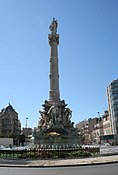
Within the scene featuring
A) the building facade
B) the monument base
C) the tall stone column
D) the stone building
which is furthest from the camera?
the stone building

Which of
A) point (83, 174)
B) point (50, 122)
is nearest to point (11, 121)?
point (50, 122)

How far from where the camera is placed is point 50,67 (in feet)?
178

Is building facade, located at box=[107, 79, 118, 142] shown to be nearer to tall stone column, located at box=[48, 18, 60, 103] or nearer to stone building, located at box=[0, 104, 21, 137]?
tall stone column, located at box=[48, 18, 60, 103]

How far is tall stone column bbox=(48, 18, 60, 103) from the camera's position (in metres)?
52.2

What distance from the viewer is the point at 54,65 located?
2136 inches

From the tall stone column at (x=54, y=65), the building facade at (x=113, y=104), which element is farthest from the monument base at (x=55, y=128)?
the building facade at (x=113, y=104)

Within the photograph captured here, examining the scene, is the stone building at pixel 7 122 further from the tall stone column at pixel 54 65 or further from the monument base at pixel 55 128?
the monument base at pixel 55 128

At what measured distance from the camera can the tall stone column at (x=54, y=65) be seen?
5220cm

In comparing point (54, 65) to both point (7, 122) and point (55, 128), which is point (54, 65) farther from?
point (7, 122)

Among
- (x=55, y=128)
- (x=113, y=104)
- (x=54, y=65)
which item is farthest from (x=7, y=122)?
(x=55, y=128)

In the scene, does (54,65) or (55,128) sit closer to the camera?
(55,128)

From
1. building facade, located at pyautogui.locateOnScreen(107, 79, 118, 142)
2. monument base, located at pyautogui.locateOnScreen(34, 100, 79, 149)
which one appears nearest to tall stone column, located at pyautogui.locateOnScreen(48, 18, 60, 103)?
monument base, located at pyautogui.locateOnScreen(34, 100, 79, 149)

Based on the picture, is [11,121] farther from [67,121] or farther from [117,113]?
[67,121]

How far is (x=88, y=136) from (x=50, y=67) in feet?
325
